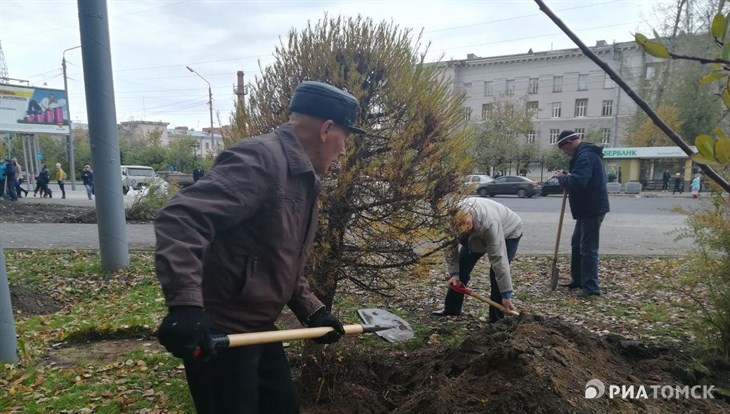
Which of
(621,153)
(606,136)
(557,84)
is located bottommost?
(621,153)

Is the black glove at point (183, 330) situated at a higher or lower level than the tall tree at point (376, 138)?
lower

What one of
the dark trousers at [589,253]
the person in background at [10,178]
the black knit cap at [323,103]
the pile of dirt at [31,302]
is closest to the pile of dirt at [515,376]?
the black knit cap at [323,103]

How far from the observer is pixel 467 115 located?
3.60 m

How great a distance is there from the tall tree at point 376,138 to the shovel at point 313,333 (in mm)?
403

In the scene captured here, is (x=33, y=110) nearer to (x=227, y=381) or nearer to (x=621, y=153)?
(x=227, y=381)

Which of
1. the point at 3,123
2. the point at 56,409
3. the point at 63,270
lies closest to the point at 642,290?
the point at 56,409

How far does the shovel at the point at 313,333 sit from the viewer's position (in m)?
1.89

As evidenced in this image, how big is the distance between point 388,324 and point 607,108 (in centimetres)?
5706

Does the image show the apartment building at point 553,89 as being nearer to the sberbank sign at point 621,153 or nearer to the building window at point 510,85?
the building window at point 510,85

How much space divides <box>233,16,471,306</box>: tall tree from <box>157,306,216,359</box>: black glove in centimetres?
170

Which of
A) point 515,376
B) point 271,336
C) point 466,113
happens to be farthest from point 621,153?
point 271,336

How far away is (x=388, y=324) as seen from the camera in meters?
3.30

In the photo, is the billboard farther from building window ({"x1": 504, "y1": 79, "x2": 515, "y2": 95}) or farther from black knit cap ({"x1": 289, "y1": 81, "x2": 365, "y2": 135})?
building window ({"x1": 504, "y1": 79, "x2": 515, "y2": 95})

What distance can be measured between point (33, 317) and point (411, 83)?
476 centimetres
